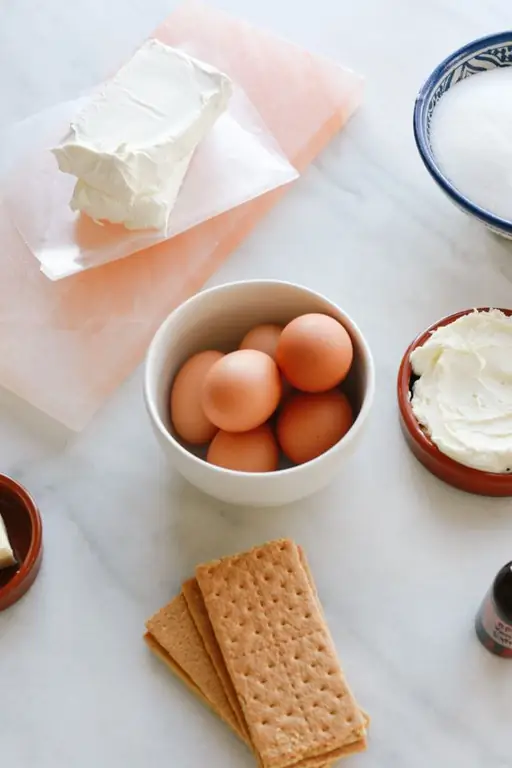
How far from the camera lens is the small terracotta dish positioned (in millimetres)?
776

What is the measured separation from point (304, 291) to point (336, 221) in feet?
0.81

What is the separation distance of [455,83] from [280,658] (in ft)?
2.21

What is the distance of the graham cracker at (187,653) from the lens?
73 centimetres

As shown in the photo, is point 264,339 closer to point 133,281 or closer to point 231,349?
→ point 231,349

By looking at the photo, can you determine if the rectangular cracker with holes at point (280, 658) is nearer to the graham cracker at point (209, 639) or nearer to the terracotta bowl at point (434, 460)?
the graham cracker at point (209, 639)

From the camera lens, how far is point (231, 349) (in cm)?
88

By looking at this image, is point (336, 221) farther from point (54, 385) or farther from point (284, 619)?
point (284, 619)

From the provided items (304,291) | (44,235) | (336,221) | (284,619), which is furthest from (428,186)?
(284,619)

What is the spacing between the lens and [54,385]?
933 mm

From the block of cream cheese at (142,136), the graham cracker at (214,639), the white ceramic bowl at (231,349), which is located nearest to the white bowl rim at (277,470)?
the white ceramic bowl at (231,349)

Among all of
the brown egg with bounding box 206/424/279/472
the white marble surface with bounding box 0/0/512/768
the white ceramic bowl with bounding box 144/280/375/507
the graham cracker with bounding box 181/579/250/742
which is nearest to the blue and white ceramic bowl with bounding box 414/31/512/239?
the white marble surface with bounding box 0/0/512/768

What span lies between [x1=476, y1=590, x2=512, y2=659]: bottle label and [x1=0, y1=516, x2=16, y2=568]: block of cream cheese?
0.40m

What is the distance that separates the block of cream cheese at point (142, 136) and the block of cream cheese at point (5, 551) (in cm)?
38

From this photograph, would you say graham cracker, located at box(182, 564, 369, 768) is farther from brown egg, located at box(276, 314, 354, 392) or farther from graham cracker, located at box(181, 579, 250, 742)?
brown egg, located at box(276, 314, 354, 392)
